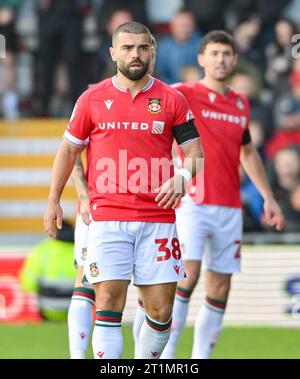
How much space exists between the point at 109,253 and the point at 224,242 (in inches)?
85.3

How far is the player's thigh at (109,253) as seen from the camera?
7.31m

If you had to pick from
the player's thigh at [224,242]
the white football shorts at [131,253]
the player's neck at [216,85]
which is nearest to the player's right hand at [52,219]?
the white football shorts at [131,253]

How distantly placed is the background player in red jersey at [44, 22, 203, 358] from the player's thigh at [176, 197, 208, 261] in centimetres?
167

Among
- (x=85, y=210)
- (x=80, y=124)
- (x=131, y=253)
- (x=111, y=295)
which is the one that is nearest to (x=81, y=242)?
(x=85, y=210)

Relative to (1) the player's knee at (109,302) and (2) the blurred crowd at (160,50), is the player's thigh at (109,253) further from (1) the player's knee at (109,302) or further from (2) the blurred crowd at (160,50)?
(2) the blurred crowd at (160,50)

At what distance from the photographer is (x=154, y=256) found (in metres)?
7.42

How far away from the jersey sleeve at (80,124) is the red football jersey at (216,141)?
1.96 m

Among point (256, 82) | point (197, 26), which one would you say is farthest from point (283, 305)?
point (197, 26)

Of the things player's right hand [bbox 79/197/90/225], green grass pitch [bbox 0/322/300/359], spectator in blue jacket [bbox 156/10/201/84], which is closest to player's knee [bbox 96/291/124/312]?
player's right hand [bbox 79/197/90/225]

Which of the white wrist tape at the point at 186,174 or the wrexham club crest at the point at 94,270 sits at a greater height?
the white wrist tape at the point at 186,174

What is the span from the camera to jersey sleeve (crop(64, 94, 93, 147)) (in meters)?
7.39

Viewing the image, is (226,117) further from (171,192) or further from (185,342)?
(185,342)

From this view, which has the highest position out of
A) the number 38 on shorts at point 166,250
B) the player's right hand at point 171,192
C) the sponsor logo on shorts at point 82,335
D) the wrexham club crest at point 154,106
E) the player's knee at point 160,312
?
the wrexham club crest at point 154,106
